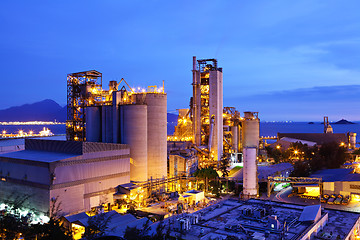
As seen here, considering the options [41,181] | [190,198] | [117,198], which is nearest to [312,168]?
[190,198]

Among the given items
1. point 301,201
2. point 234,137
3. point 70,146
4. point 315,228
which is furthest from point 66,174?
point 234,137

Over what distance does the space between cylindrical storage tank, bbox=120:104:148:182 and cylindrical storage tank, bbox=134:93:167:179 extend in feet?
5.87

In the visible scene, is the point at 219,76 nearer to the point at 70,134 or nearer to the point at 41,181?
the point at 70,134

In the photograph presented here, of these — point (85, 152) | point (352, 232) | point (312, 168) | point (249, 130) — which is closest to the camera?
point (352, 232)

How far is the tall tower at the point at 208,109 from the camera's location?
6391cm

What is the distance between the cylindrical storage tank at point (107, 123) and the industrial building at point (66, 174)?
22.4ft

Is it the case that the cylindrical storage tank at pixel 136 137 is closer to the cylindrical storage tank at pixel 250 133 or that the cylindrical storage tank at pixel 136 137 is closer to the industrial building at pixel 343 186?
the industrial building at pixel 343 186

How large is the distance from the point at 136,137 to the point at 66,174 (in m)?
12.2

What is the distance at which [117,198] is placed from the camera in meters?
39.3

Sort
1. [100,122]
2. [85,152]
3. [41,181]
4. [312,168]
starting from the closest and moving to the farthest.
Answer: [41,181] < [85,152] < [100,122] < [312,168]

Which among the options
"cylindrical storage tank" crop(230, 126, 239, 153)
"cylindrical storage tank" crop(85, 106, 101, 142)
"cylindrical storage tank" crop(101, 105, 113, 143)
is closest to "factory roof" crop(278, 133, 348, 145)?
"cylindrical storage tank" crop(230, 126, 239, 153)

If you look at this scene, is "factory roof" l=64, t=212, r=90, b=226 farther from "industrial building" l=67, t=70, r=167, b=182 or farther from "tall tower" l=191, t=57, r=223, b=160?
→ "tall tower" l=191, t=57, r=223, b=160

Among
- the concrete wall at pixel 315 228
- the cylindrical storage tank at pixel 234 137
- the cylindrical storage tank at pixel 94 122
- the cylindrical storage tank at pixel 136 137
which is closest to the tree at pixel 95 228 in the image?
the concrete wall at pixel 315 228

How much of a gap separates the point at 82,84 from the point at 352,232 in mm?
47218
